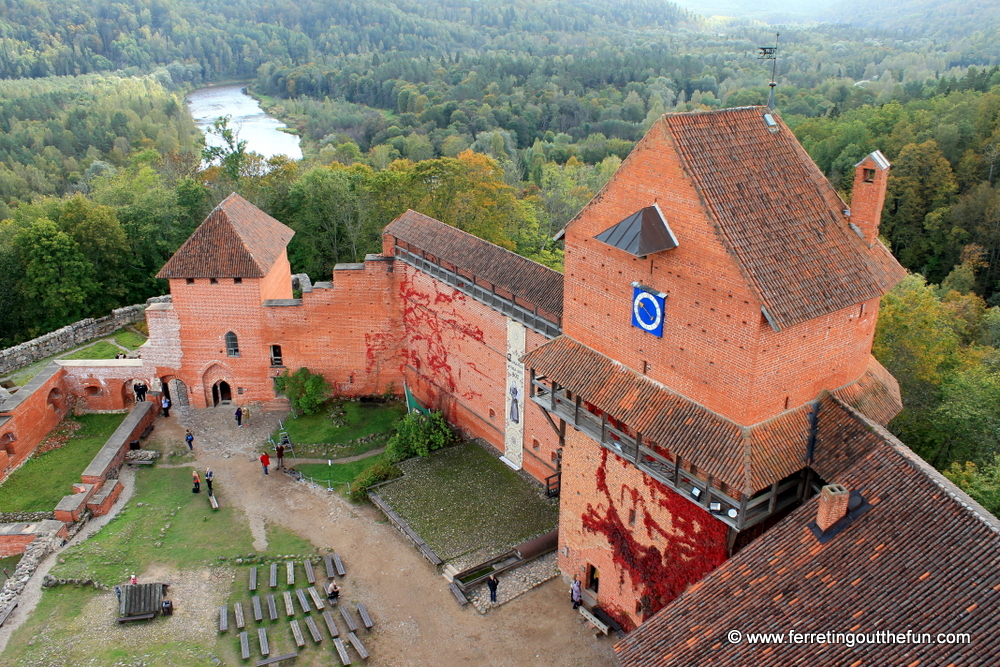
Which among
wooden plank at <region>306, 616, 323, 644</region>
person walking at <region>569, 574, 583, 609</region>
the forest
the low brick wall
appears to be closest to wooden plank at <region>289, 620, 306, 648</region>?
wooden plank at <region>306, 616, 323, 644</region>

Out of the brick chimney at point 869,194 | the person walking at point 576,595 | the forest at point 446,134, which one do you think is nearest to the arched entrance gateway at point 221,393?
the forest at point 446,134

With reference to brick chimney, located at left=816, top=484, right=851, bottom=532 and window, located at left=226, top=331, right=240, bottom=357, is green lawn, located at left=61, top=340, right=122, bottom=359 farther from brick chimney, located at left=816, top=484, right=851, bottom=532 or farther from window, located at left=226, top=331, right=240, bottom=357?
brick chimney, located at left=816, top=484, right=851, bottom=532

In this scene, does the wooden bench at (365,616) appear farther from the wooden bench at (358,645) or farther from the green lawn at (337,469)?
the green lawn at (337,469)

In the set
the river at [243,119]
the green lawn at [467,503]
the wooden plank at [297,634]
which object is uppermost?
the green lawn at [467,503]

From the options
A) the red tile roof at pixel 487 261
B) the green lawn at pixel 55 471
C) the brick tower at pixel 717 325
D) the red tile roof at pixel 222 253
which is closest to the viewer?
the brick tower at pixel 717 325

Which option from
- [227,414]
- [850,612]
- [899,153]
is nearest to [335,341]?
[227,414]

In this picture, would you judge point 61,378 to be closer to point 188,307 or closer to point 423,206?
point 188,307

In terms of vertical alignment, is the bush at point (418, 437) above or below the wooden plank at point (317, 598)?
above
